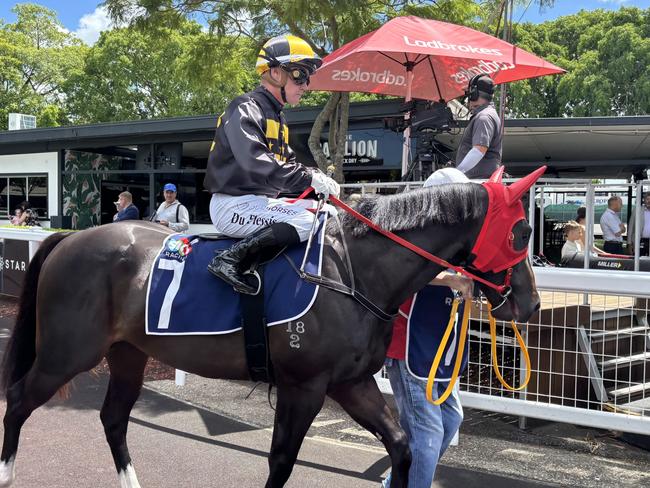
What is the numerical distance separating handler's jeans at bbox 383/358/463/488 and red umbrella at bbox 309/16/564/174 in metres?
4.16

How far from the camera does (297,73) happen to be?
118 inches

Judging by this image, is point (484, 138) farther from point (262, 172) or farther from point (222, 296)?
point (222, 296)

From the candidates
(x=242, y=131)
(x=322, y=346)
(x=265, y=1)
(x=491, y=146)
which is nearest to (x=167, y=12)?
(x=265, y=1)

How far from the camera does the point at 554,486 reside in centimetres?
380

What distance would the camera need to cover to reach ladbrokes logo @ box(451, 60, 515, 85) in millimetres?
7375

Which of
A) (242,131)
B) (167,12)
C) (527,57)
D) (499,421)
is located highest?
(167,12)

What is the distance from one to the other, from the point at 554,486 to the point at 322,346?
2.23 m

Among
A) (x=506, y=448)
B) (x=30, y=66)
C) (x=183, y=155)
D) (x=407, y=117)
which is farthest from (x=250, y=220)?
(x=30, y=66)

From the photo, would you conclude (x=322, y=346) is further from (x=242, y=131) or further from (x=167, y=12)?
(x=167, y=12)

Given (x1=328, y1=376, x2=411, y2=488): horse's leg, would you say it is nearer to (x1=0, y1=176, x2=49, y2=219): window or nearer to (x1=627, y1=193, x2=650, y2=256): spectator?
(x1=627, y1=193, x2=650, y2=256): spectator

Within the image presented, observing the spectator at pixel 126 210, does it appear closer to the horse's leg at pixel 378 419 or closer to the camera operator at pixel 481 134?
the camera operator at pixel 481 134

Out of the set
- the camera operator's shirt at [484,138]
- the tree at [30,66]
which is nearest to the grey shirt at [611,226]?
the camera operator's shirt at [484,138]

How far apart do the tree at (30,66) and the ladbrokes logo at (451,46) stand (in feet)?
98.7

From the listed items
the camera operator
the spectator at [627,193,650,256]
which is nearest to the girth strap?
the camera operator
